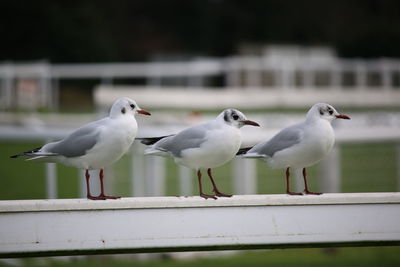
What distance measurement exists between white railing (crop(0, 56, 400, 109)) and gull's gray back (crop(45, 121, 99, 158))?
1802 centimetres

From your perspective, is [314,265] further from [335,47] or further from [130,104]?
[335,47]

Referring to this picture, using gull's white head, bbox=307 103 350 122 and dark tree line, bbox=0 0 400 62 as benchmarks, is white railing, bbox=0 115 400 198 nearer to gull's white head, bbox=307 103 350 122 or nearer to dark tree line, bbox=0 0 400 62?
gull's white head, bbox=307 103 350 122

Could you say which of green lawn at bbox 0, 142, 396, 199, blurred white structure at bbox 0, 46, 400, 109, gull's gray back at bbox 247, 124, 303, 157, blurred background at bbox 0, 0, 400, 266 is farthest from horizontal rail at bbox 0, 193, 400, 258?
blurred white structure at bbox 0, 46, 400, 109

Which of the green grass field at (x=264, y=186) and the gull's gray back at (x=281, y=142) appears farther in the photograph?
the green grass field at (x=264, y=186)

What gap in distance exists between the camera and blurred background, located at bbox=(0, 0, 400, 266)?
9242 mm

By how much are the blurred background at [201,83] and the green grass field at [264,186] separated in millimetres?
32

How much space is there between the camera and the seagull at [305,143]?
14.6ft

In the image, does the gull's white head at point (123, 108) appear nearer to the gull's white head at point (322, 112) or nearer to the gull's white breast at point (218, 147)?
the gull's white breast at point (218, 147)

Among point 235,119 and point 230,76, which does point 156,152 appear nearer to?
point 235,119

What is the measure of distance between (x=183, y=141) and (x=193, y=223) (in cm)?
43

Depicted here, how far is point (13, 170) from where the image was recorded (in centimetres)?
1559

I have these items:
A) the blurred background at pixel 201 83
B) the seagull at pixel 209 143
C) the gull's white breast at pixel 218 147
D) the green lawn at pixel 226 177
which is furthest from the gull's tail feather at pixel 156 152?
the green lawn at pixel 226 177

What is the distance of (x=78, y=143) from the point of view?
4.37m

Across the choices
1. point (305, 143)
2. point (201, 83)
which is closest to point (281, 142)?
point (305, 143)
